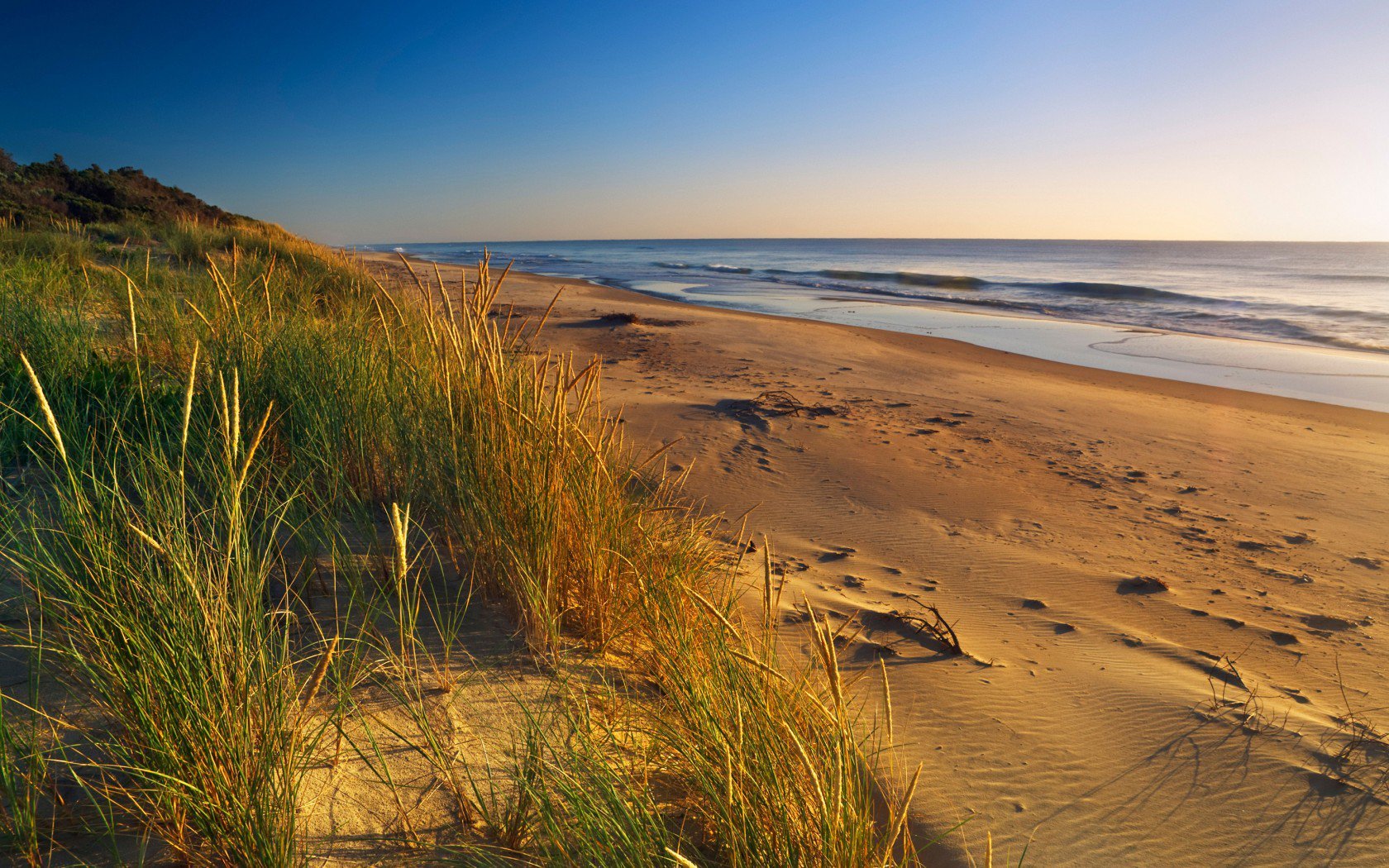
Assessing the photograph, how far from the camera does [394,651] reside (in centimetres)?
220

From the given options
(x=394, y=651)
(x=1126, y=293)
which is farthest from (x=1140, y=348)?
(x=394, y=651)

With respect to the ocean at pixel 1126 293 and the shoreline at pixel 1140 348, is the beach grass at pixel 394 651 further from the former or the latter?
the ocean at pixel 1126 293

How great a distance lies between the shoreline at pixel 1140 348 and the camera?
10.1 m

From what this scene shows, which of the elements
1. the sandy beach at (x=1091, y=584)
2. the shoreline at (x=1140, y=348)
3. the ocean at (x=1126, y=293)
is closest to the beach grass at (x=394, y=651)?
the sandy beach at (x=1091, y=584)

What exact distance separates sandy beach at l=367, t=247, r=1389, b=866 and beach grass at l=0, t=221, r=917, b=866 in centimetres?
44

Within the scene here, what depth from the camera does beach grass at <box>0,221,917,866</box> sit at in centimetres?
138

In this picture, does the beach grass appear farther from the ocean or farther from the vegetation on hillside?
the ocean

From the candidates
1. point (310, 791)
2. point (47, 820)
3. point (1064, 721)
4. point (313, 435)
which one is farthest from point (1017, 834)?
point (313, 435)

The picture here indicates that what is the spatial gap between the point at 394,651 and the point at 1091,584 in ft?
10.8

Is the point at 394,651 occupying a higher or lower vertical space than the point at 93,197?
lower

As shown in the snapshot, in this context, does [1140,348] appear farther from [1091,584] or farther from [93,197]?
[93,197]

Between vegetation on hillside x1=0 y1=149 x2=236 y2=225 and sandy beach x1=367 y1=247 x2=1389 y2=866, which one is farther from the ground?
vegetation on hillside x1=0 y1=149 x2=236 y2=225

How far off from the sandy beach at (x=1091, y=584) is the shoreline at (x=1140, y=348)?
1880 mm

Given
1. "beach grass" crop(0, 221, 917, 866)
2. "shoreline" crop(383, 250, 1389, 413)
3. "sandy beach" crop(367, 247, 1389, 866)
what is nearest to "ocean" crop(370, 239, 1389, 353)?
"shoreline" crop(383, 250, 1389, 413)
